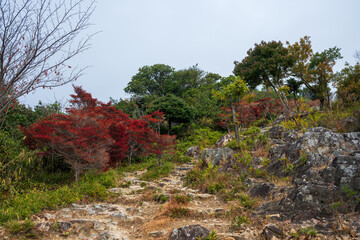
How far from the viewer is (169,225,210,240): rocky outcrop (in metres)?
3.28

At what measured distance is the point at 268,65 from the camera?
12.3m

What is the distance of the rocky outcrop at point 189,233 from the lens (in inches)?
129

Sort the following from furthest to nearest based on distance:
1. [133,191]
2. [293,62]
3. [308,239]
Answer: [293,62], [133,191], [308,239]

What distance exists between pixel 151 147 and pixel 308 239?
7.33m

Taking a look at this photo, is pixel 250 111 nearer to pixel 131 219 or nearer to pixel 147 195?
pixel 147 195

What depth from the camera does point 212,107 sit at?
1677cm

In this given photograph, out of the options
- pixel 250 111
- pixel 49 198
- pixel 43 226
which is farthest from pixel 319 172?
pixel 250 111

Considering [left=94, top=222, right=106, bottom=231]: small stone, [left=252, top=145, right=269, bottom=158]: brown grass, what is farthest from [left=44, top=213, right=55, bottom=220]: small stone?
[left=252, top=145, right=269, bottom=158]: brown grass

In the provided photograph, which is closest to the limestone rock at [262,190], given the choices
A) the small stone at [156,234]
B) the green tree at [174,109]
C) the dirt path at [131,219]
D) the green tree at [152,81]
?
the dirt path at [131,219]

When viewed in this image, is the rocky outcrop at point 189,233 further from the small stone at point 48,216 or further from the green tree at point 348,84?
the green tree at point 348,84

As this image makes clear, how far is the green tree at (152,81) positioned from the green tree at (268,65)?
41.1ft

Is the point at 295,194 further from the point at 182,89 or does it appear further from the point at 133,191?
the point at 182,89

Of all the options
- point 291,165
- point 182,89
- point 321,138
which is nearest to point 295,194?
point 291,165

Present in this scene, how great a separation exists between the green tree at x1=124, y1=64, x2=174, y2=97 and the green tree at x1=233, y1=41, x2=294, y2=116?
12.5m
